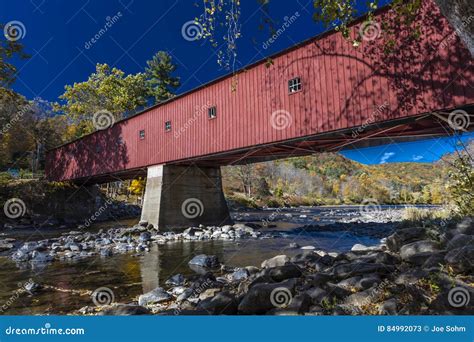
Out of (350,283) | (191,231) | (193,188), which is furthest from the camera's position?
(193,188)

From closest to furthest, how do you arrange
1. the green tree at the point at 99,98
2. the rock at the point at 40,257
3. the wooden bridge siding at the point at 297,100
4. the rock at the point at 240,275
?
1. the rock at the point at 240,275
2. the wooden bridge siding at the point at 297,100
3. the rock at the point at 40,257
4. the green tree at the point at 99,98

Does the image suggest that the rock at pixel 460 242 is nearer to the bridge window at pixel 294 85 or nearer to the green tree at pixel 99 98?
the bridge window at pixel 294 85

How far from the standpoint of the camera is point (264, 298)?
4105 millimetres

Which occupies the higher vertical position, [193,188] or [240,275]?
[193,188]

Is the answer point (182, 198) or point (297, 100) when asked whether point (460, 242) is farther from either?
point (182, 198)

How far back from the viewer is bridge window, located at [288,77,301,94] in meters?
11.0

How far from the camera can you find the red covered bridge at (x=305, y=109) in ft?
26.5

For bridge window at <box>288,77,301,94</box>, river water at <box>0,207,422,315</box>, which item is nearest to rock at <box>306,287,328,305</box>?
river water at <box>0,207,422,315</box>

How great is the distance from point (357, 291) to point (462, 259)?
162cm

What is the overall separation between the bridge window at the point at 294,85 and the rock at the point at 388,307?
872 cm

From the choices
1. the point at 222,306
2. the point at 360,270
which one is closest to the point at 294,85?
the point at 360,270

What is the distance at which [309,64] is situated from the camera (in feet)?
35.2

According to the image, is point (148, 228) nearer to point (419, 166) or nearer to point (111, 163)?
point (111, 163)

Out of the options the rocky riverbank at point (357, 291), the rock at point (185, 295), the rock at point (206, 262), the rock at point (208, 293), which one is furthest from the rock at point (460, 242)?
the rock at point (206, 262)
